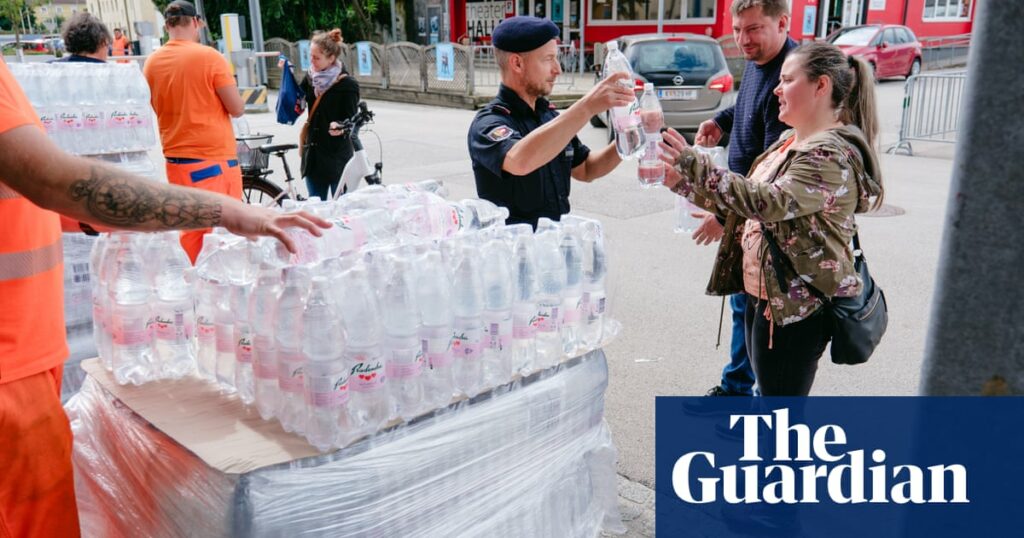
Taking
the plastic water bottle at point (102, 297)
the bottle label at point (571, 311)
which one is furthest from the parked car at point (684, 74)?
the plastic water bottle at point (102, 297)

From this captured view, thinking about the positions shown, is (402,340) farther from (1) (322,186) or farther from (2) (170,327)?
(1) (322,186)

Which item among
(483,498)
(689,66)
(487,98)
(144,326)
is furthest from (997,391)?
(487,98)

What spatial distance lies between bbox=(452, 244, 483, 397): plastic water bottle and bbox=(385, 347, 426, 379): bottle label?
176 millimetres

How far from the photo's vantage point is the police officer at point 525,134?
2.99m

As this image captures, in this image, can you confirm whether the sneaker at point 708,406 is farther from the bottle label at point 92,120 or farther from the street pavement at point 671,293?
the bottle label at point 92,120

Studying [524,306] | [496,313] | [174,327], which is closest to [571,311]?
[524,306]

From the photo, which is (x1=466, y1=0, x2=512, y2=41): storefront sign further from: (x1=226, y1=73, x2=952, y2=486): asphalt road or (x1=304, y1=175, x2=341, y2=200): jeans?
(x1=304, y1=175, x2=341, y2=200): jeans

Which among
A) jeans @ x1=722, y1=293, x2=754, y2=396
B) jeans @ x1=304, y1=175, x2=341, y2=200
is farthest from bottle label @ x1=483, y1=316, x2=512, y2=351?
jeans @ x1=304, y1=175, x2=341, y2=200

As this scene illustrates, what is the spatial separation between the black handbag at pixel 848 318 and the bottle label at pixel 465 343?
50.3 inches

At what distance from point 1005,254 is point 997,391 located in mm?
251

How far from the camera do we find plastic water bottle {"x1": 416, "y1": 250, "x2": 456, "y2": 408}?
237cm

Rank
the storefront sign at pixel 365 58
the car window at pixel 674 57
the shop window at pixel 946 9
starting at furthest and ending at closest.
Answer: the shop window at pixel 946 9, the storefront sign at pixel 365 58, the car window at pixel 674 57

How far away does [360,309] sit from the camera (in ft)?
7.23

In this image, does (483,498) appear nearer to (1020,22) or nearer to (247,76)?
(1020,22)
